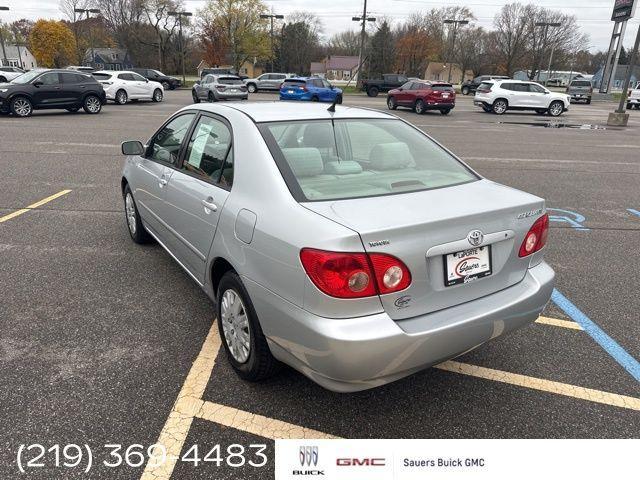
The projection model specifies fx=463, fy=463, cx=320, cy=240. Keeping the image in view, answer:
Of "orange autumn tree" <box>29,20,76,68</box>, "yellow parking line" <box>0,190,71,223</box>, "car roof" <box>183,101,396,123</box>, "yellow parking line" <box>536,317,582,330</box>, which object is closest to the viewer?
"car roof" <box>183,101,396,123</box>

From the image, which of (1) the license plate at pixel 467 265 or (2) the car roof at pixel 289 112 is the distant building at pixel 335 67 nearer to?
(2) the car roof at pixel 289 112

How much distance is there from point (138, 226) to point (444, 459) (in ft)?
12.4

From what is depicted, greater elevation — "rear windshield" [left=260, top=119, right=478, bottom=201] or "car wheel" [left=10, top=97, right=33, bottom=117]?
"rear windshield" [left=260, top=119, right=478, bottom=201]

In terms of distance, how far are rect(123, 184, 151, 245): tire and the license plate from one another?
3.46 m

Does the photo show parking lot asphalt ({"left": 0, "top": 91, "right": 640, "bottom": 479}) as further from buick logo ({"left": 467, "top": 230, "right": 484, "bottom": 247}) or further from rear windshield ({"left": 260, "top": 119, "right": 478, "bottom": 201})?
rear windshield ({"left": 260, "top": 119, "right": 478, "bottom": 201})

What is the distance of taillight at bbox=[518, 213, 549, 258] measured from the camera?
99.4 inches

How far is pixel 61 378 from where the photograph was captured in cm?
276

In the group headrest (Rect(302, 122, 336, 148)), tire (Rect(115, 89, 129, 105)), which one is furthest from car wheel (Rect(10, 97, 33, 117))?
headrest (Rect(302, 122, 336, 148))

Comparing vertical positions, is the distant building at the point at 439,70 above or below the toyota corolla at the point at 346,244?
above

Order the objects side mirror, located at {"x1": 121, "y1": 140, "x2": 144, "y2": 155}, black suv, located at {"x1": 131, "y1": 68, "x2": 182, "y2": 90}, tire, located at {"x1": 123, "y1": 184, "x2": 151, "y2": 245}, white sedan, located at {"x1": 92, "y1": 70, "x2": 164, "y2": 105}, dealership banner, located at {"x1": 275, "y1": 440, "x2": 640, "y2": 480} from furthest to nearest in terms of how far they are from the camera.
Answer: black suv, located at {"x1": 131, "y1": 68, "x2": 182, "y2": 90} → white sedan, located at {"x1": 92, "y1": 70, "x2": 164, "y2": 105} → tire, located at {"x1": 123, "y1": 184, "x2": 151, "y2": 245} → side mirror, located at {"x1": 121, "y1": 140, "x2": 144, "y2": 155} → dealership banner, located at {"x1": 275, "y1": 440, "x2": 640, "y2": 480}

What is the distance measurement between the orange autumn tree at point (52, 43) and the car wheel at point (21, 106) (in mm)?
67244

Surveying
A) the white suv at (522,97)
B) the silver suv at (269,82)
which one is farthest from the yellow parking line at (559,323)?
the silver suv at (269,82)

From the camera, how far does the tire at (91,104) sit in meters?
18.4

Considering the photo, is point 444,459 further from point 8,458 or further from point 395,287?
point 8,458
